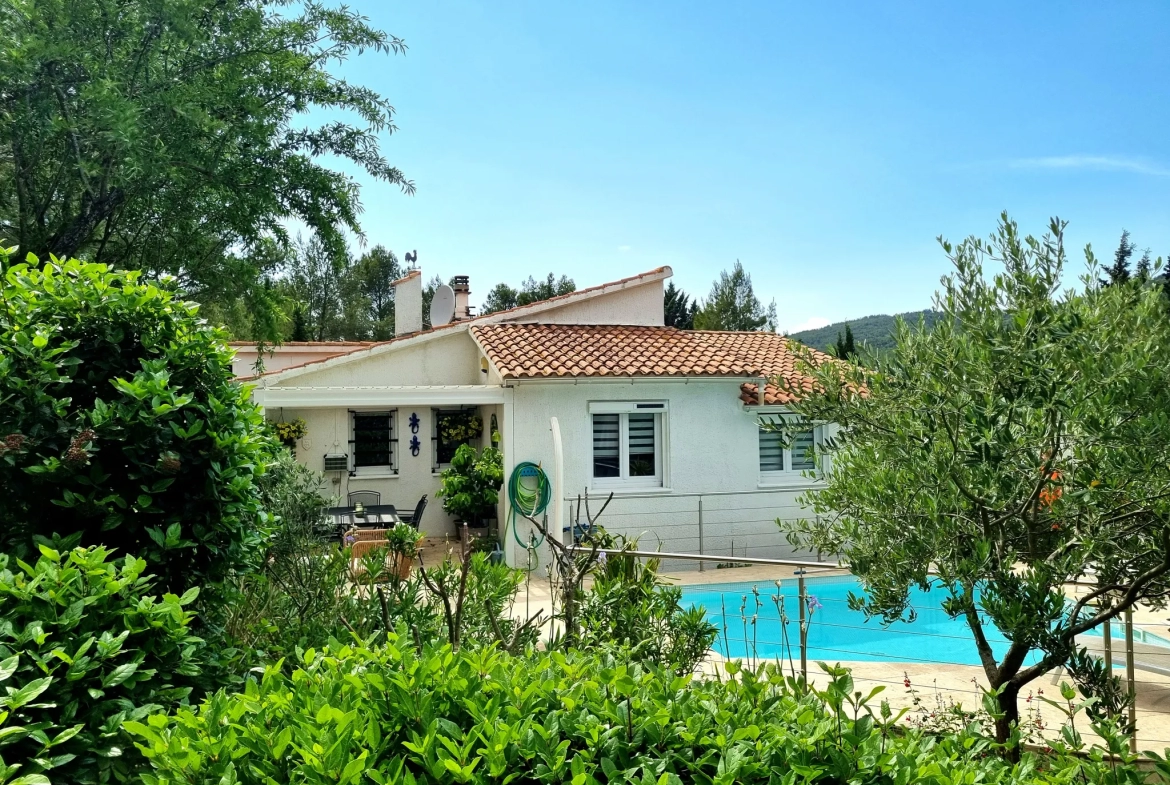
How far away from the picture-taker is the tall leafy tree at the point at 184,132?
956cm

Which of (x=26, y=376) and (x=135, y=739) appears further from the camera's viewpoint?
(x=26, y=376)

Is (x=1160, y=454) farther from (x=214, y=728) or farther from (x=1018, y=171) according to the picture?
(x=1018, y=171)

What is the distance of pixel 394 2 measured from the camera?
12250 millimetres

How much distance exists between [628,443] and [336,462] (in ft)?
25.2

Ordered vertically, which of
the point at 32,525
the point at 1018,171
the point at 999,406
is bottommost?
the point at 32,525

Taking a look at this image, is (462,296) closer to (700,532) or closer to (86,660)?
(700,532)

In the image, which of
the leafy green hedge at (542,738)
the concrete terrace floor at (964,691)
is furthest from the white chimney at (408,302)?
the leafy green hedge at (542,738)

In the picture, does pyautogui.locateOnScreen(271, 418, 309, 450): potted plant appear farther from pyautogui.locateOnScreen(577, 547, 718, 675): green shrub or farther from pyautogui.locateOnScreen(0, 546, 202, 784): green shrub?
pyautogui.locateOnScreen(0, 546, 202, 784): green shrub

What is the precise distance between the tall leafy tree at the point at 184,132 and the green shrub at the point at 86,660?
21.8ft

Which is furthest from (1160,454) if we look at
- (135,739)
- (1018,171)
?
(1018,171)

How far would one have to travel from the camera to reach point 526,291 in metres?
61.8

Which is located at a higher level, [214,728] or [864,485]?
[864,485]

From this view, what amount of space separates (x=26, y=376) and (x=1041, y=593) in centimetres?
563

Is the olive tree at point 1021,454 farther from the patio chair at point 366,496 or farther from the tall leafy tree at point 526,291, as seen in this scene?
the tall leafy tree at point 526,291
